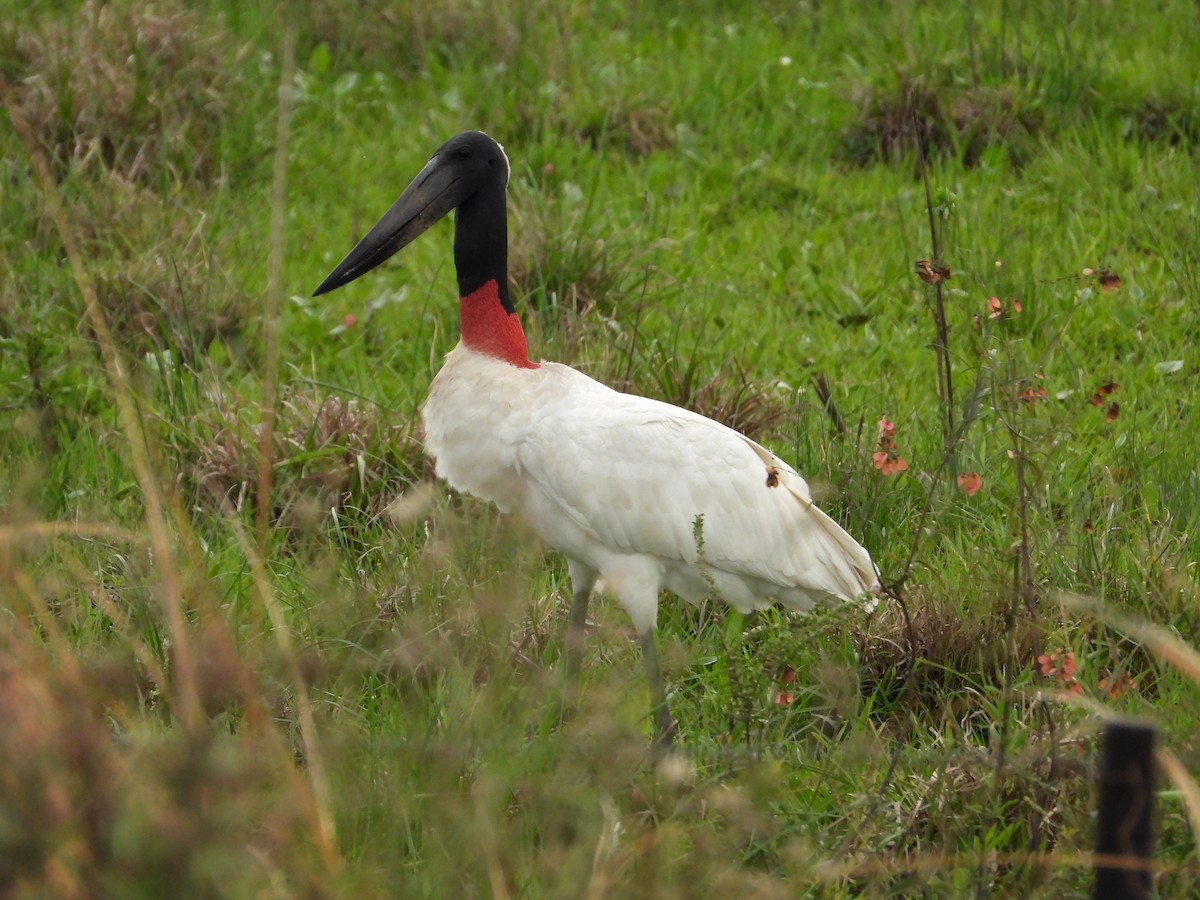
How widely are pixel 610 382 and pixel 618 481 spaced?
1254 millimetres

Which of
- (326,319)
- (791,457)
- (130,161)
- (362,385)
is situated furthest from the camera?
(130,161)

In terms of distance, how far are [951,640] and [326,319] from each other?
2.92 metres

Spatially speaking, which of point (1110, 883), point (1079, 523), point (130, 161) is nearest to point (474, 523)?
point (1079, 523)

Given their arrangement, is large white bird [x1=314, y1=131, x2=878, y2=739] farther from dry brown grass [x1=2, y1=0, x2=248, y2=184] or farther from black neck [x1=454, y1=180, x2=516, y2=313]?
dry brown grass [x1=2, y1=0, x2=248, y2=184]

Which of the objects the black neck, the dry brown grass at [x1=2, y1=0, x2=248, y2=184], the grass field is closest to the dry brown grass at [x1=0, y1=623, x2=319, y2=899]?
the grass field

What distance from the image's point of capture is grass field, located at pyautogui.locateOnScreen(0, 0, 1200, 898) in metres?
2.20

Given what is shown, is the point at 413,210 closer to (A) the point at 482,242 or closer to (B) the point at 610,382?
(A) the point at 482,242

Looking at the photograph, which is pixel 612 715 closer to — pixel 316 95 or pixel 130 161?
pixel 130 161

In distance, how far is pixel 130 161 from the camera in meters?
6.45

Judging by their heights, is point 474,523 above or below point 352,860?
below

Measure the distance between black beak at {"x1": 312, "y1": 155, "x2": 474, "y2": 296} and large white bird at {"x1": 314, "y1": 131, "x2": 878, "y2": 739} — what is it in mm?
16

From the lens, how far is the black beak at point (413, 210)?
412 centimetres

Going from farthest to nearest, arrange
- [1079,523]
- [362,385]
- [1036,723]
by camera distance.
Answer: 1. [362,385]
2. [1079,523]
3. [1036,723]

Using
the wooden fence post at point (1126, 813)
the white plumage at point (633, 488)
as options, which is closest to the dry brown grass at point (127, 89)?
the white plumage at point (633, 488)
